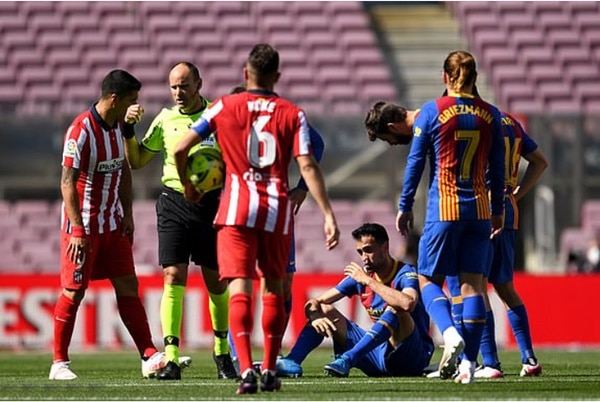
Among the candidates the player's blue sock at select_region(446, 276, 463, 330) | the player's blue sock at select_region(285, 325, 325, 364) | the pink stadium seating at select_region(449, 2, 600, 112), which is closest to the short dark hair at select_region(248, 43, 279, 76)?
the player's blue sock at select_region(446, 276, 463, 330)

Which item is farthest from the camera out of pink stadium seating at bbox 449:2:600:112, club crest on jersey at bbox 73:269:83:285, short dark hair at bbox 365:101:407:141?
pink stadium seating at bbox 449:2:600:112

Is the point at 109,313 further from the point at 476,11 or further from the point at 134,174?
the point at 476,11

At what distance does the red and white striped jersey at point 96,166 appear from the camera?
28.3 ft

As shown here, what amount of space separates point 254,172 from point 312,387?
143cm

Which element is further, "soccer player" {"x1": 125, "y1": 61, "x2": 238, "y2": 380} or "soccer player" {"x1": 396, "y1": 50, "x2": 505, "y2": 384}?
"soccer player" {"x1": 125, "y1": 61, "x2": 238, "y2": 380}

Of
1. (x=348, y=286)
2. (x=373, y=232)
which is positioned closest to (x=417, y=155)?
(x=373, y=232)

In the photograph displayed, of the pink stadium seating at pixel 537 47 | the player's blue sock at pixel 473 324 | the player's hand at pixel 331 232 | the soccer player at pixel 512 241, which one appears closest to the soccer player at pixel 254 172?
the player's hand at pixel 331 232

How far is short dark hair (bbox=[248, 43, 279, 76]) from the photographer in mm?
7148

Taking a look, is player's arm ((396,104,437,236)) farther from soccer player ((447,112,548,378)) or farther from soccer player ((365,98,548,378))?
soccer player ((447,112,548,378))

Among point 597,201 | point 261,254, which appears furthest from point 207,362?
point 597,201

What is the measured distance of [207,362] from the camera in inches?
492

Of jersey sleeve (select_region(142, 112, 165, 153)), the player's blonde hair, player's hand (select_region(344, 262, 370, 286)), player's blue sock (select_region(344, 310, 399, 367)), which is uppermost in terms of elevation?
the player's blonde hair

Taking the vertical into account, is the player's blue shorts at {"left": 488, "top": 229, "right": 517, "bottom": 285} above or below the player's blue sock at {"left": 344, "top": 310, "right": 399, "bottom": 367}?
above

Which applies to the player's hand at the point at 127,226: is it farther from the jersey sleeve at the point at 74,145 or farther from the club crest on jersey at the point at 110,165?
the jersey sleeve at the point at 74,145
